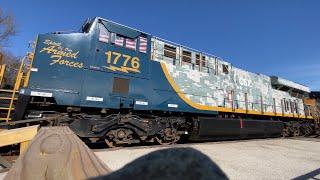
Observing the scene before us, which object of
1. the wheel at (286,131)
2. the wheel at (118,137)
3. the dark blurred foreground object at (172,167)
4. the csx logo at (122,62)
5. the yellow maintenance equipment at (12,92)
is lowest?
the wheel at (118,137)

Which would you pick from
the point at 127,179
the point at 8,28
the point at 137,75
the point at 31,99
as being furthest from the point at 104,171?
the point at 8,28

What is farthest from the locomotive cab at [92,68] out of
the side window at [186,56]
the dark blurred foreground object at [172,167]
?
the dark blurred foreground object at [172,167]

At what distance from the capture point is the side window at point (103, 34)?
850cm

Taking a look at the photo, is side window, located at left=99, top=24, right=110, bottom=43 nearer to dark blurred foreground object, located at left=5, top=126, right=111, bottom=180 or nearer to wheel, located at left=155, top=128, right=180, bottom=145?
wheel, located at left=155, top=128, right=180, bottom=145

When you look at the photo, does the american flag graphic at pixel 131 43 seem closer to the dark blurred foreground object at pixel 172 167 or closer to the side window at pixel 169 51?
the side window at pixel 169 51

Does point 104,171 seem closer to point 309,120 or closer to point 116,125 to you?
point 116,125

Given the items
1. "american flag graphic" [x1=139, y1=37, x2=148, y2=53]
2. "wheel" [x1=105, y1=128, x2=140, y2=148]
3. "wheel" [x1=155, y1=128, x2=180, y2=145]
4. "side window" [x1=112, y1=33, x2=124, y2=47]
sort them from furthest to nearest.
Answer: "wheel" [x1=155, y1=128, x2=180, y2=145] < "american flag graphic" [x1=139, y1=37, x2=148, y2=53] < "side window" [x1=112, y1=33, x2=124, y2=47] < "wheel" [x1=105, y1=128, x2=140, y2=148]

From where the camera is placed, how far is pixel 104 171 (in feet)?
4.26

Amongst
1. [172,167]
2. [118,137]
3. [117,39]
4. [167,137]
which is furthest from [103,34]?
[172,167]

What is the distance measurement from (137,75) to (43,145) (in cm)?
761

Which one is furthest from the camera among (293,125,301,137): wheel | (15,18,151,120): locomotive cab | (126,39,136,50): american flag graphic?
(293,125,301,137): wheel

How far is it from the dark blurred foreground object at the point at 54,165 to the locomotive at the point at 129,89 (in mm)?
6204

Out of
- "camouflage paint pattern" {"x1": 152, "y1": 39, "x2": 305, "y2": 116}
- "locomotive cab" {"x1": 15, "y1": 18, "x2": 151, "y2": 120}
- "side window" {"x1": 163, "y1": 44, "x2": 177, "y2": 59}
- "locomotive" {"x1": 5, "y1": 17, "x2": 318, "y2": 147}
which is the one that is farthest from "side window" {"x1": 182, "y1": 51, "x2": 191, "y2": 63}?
"locomotive cab" {"x1": 15, "y1": 18, "x2": 151, "y2": 120}

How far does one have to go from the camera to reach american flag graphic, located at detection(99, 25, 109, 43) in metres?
8.50
